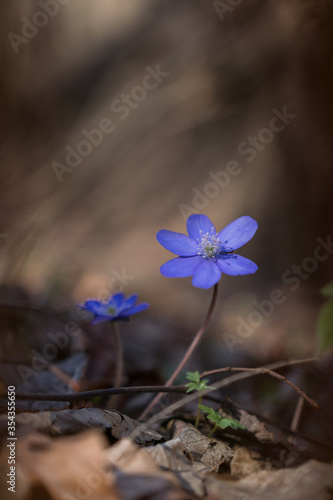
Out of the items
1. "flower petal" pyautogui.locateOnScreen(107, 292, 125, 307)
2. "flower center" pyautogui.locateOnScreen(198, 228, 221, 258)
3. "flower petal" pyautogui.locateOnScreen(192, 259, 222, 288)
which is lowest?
"flower petal" pyautogui.locateOnScreen(192, 259, 222, 288)

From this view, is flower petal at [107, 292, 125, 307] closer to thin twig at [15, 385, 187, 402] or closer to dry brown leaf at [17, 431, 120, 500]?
thin twig at [15, 385, 187, 402]

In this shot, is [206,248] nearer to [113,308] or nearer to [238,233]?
[238,233]

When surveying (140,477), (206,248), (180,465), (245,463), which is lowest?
(245,463)

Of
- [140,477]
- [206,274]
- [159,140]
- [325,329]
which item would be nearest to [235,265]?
[206,274]

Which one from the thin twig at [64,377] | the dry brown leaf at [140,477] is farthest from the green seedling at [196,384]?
the thin twig at [64,377]

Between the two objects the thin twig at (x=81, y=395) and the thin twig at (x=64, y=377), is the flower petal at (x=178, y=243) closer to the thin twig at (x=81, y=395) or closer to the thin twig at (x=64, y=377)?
the thin twig at (x=81, y=395)

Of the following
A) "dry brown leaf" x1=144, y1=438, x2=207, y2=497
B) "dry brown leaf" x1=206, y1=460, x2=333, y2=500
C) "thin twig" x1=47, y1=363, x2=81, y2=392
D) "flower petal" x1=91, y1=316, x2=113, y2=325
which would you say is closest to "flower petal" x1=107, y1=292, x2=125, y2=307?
"flower petal" x1=91, y1=316, x2=113, y2=325

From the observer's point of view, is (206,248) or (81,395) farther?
(206,248)

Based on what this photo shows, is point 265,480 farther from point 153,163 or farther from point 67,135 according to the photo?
point 67,135
